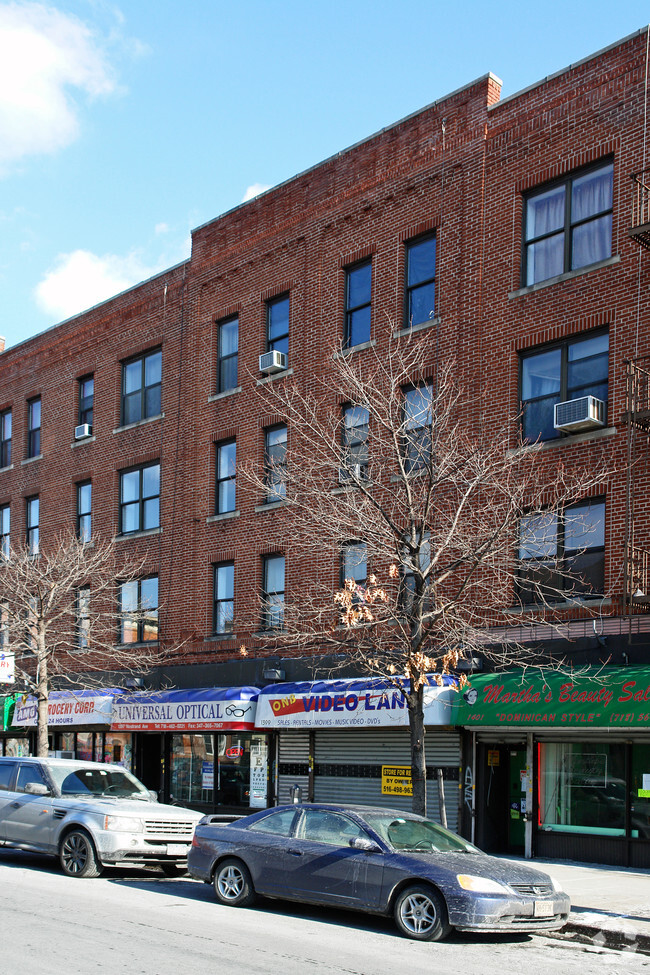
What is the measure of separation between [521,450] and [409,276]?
572cm

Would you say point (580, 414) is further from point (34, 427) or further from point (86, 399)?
point (34, 427)

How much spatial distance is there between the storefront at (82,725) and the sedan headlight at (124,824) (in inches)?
458

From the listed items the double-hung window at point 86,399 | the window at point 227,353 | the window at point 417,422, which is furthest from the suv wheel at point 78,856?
the double-hung window at point 86,399

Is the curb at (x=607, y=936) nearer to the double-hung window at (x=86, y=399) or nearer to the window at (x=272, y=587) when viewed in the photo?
the window at (x=272, y=587)

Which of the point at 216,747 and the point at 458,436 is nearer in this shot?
the point at 458,436

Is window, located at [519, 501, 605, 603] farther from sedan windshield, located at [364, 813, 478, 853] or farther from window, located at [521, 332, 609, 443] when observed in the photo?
sedan windshield, located at [364, 813, 478, 853]

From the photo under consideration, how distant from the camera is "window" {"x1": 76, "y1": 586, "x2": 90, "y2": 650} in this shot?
2722 centimetres

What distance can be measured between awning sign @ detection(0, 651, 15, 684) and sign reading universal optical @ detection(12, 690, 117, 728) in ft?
4.48

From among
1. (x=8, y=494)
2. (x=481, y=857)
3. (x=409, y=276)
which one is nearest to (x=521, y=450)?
(x=409, y=276)

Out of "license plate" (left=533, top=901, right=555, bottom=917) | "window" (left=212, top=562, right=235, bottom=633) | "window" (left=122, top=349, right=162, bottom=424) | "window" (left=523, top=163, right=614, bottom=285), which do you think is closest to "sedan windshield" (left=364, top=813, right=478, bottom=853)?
"license plate" (left=533, top=901, right=555, bottom=917)

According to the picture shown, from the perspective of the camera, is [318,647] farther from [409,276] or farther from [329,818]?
[329,818]

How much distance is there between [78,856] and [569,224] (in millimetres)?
13000

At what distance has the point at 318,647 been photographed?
21844 millimetres

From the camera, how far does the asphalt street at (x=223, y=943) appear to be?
862 cm
